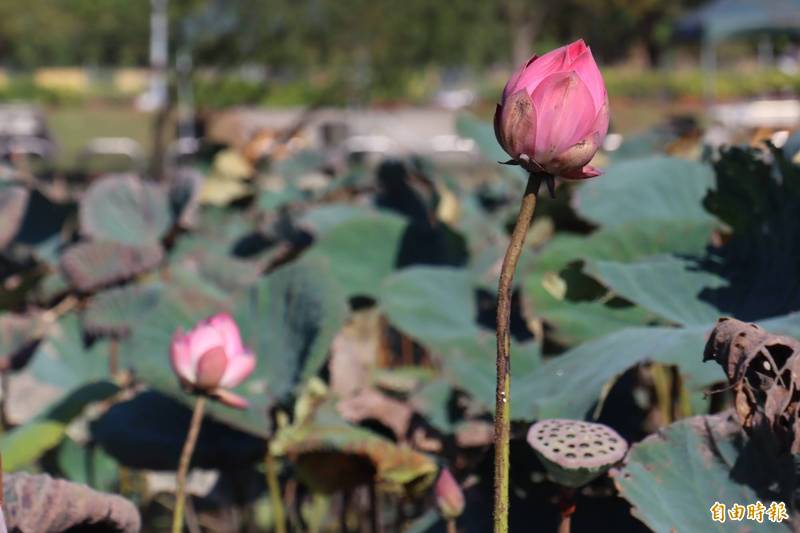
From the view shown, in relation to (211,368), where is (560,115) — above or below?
above

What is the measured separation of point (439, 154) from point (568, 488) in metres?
9.31

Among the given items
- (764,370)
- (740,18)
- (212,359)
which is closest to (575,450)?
(764,370)

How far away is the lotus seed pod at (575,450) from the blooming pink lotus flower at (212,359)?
194 millimetres

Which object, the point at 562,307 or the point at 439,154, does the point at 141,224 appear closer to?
the point at 562,307

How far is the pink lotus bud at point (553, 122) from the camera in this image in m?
0.43

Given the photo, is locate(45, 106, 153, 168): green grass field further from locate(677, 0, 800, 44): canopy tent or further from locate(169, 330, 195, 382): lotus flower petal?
locate(169, 330, 195, 382): lotus flower petal

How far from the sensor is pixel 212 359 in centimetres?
64

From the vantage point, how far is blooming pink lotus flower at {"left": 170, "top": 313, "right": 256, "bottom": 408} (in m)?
0.64

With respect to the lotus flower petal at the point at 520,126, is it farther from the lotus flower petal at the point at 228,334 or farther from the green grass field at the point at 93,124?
the green grass field at the point at 93,124

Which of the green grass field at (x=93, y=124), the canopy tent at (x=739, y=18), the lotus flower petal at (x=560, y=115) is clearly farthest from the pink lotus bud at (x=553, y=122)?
the green grass field at (x=93, y=124)

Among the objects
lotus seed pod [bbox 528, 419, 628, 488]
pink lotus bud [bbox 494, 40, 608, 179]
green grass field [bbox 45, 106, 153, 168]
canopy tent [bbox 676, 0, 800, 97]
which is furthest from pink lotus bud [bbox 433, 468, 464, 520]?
green grass field [bbox 45, 106, 153, 168]

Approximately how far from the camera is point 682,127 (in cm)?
184

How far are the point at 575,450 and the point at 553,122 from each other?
0.51ft

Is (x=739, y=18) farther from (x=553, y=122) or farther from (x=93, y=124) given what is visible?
(x=553, y=122)
